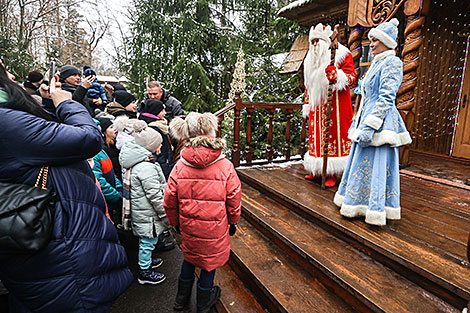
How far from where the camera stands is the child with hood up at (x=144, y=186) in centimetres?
237

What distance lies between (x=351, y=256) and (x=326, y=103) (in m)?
1.86

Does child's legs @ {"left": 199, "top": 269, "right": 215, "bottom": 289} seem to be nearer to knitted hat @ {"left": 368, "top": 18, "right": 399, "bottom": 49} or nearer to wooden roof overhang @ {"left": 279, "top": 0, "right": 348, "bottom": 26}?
knitted hat @ {"left": 368, "top": 18, "right": 399, "bottom": 49}

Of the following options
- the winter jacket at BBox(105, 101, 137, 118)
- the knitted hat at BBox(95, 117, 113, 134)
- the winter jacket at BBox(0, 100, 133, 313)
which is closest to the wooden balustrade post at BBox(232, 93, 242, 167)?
the winter jacket at BBox(105, 101, 137, 118)

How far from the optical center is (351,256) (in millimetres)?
2266

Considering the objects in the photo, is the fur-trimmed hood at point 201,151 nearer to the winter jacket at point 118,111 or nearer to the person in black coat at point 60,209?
the person in black coat at point 60,209

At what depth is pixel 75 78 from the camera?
2.90 metres

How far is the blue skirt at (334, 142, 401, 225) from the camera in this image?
2.36 meters

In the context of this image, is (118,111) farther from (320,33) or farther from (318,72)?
(320,33)

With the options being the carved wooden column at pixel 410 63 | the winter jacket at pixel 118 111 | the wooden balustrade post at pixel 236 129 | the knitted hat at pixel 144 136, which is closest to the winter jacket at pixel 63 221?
the knitted hat at pixel 144 136

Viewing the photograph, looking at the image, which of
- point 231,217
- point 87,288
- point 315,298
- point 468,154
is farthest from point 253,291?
point 468,154

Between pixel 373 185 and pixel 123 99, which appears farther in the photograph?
pixel 123 99

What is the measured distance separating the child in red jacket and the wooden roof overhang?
4.98 m

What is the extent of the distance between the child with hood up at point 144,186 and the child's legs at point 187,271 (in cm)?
49

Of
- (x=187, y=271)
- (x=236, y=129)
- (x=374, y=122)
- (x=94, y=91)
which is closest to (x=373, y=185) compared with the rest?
(x=374, y=122)
